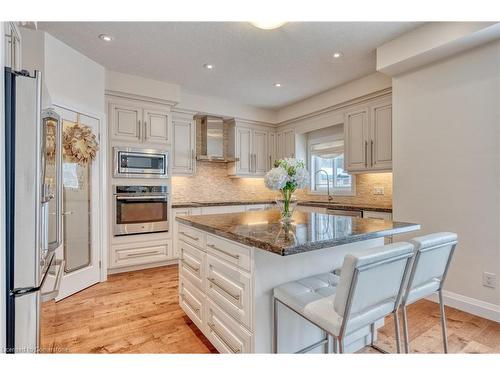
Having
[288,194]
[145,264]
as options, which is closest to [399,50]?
[288,194]

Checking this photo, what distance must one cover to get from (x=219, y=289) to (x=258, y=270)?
419 mm

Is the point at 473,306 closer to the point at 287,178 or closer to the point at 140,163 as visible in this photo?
the point at 287,178

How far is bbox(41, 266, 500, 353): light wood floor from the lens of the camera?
185 centimetres

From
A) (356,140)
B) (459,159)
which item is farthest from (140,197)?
(459,159)

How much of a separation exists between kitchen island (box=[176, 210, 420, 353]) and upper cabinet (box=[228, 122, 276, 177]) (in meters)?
3.07

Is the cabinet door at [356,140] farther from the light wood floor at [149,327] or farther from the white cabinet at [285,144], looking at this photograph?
the light wood floor at [149,327]

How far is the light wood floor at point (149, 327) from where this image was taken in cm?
185

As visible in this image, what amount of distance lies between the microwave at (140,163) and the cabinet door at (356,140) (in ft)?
8.84

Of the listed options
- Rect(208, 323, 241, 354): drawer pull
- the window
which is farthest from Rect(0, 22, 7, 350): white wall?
the window

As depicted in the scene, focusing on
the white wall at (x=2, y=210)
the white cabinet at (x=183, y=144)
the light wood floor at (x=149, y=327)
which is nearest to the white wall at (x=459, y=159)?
the light wood floor at (x=149, y=327)

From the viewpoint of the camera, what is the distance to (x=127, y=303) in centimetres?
261

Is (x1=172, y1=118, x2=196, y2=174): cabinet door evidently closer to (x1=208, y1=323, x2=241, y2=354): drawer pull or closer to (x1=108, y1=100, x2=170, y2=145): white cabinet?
(x1=108, y1=100, x2=170, y2=145): white cabinet

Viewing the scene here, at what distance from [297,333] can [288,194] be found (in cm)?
92

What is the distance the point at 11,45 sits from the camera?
1.42 m
